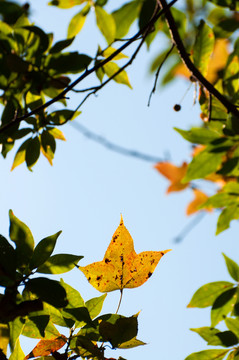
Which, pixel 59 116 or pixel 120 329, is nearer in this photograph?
pixel 120 329

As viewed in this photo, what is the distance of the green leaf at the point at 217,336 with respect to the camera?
1.27 m

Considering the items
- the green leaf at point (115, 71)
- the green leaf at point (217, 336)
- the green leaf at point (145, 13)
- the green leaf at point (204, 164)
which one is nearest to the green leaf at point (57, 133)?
the green leaf at point (115, 71)

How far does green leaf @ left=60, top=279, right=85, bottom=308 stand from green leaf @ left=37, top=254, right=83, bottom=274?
0.04 meters

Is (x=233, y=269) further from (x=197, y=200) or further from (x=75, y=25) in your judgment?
(x=75, y=25)

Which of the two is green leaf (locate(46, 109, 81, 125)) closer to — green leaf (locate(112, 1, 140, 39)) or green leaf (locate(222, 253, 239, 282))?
green leaf (locate(112, 1, 140, 39))

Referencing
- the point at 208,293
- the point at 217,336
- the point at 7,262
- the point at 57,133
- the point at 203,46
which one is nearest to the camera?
the point at 7,262

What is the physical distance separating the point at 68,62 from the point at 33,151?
437mm

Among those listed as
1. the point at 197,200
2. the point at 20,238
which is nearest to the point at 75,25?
the point at 197,200

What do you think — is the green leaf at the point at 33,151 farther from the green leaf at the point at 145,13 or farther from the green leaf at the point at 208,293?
the green leaf at the point at 208,293

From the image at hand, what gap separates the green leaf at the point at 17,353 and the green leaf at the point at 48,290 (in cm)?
21

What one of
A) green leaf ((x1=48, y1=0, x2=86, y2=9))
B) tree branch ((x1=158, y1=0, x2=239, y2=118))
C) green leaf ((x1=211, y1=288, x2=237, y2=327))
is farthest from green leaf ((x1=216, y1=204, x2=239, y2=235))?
green leaf ((x1=48, y1=0, x2=86, y2=9))

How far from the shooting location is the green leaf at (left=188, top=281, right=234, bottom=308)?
1493 millimetres

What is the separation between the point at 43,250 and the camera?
0.98 m

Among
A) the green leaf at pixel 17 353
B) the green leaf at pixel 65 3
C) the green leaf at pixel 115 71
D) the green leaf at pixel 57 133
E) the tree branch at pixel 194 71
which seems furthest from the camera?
the green leaf at pixel 57 133
